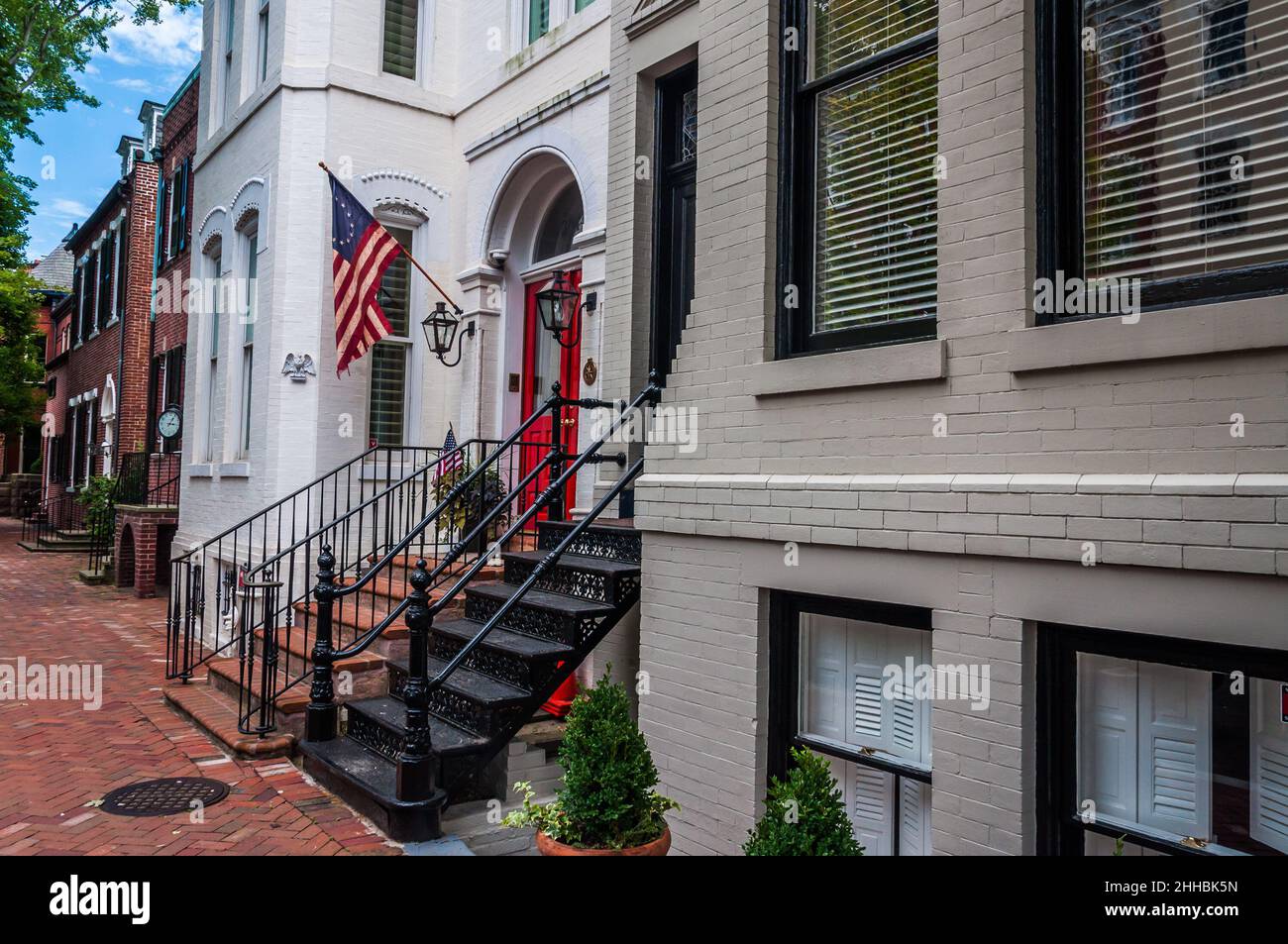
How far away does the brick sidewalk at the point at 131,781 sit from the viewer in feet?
17.2

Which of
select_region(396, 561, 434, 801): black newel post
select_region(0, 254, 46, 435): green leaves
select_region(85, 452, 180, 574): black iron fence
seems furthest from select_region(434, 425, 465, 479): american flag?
select_region(0, 254, 46, 435): green leaves

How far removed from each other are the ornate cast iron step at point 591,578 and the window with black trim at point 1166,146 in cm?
303

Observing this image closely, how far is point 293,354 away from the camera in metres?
10.3

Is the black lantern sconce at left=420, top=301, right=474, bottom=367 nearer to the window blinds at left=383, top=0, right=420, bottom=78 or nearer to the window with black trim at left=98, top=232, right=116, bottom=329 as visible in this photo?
the window blinds at left=383, top=0, right=420, bottom=78

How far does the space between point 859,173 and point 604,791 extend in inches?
123

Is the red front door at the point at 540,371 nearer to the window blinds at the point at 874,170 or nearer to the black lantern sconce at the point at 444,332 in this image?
the black lantern sconce at the point at 444,332

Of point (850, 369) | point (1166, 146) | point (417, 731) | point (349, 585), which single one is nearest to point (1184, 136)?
point (1166, 146)

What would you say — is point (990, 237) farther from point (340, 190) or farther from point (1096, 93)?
point (340, 190)

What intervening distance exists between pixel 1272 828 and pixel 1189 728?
37 centimetres

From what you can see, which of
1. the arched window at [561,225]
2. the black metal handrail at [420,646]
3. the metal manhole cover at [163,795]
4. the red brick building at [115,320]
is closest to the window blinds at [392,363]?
the arched window at [561,225]

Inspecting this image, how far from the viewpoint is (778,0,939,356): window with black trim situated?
4.19 metres

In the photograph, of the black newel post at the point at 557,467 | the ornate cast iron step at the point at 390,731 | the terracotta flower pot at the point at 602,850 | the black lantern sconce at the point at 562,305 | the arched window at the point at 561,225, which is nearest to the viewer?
the terracotta flower pot at the point at 602,850

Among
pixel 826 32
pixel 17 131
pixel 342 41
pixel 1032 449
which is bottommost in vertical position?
pixel 1032 449

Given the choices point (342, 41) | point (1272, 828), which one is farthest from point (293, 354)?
point (1272, 828)
